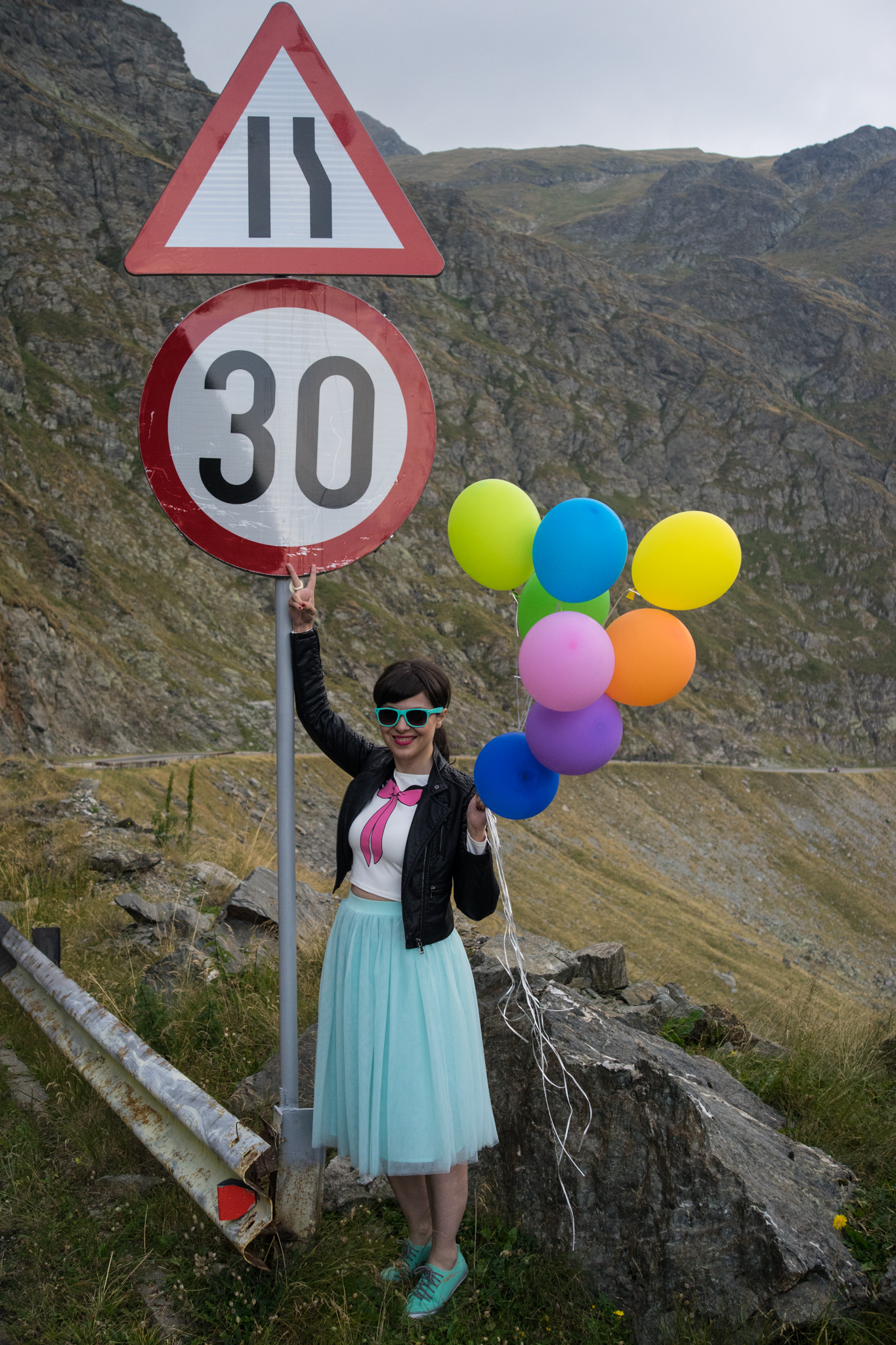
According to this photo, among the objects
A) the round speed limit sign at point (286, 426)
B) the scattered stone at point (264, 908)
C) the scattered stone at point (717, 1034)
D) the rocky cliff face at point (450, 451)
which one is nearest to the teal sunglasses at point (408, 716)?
the round speed limit sign at point (286, 426)

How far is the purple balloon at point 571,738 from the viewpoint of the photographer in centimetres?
260

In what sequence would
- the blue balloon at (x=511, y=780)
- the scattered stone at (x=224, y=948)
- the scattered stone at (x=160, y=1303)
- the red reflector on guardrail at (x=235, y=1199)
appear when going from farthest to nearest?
the scattered stone at (x=224, y=948) → the blue balloon at (x=511, y=780) → the red reflector on guardrail at (x=235, y=1199) → the scattered stone at (x=160, y=1303)

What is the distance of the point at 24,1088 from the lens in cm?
339

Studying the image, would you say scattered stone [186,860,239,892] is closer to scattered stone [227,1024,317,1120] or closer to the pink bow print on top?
scattered stone [227,1024,317,1120]

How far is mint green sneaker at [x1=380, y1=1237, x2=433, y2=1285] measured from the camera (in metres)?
2.50

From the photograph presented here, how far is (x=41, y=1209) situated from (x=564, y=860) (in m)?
33.0

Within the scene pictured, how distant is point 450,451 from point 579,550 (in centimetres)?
9305

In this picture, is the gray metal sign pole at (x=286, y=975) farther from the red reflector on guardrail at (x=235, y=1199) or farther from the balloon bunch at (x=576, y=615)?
the balloon bunch at (x=576, y=615)

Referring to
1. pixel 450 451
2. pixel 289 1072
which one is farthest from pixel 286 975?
pixel 450 451

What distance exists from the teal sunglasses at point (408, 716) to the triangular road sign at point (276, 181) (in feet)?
4.42

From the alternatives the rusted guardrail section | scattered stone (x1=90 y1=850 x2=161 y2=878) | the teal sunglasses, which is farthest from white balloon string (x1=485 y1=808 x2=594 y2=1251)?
scattered stone (x1=90 y1=850 x2=161 y2=878)

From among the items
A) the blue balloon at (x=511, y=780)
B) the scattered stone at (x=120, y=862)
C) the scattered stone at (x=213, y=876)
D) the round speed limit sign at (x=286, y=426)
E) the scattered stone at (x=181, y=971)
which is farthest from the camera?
the scattered stone at (x=213, y=876)

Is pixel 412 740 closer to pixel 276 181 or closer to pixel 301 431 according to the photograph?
pixel 301 431

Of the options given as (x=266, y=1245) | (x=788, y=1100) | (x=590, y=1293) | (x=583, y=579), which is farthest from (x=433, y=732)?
(x=788, y=1100)
